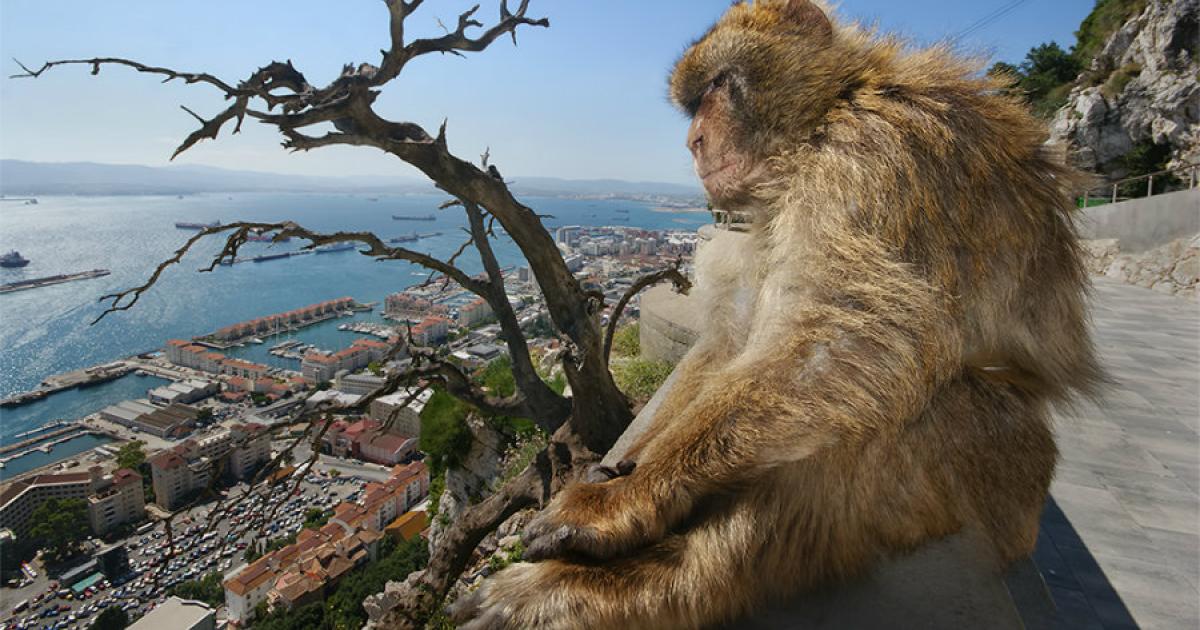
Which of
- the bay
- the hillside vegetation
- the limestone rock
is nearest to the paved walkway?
the limestone rock

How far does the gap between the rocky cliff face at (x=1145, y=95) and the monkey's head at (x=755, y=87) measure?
56.1ft

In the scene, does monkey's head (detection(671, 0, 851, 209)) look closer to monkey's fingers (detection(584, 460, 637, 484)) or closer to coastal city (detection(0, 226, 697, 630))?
monkey's fingers (detection(584, 460, 637, 484))

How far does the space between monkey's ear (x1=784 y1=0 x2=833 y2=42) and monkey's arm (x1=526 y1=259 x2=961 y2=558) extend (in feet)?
3.10

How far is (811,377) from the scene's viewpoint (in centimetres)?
123

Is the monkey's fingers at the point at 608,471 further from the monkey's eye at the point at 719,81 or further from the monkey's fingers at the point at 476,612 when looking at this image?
the monkey's eye at the point at 719,81

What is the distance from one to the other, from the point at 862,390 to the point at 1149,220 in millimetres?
11740

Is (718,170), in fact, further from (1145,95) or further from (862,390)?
(1145,95)

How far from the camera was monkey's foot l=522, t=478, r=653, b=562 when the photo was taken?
128cm

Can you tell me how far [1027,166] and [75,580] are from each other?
17182 millimetres

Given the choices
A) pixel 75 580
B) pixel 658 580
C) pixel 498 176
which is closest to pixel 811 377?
pixel 658 580

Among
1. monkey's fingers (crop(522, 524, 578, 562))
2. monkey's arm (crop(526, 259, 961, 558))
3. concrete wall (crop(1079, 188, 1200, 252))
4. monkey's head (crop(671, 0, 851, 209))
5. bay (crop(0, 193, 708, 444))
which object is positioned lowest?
bay (crop(0, 193, 708, 444))

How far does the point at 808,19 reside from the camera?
1884 millimetres

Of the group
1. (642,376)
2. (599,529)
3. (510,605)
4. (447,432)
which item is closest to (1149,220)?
(642,376)

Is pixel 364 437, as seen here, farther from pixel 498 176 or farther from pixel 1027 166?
pixel 1027 166
